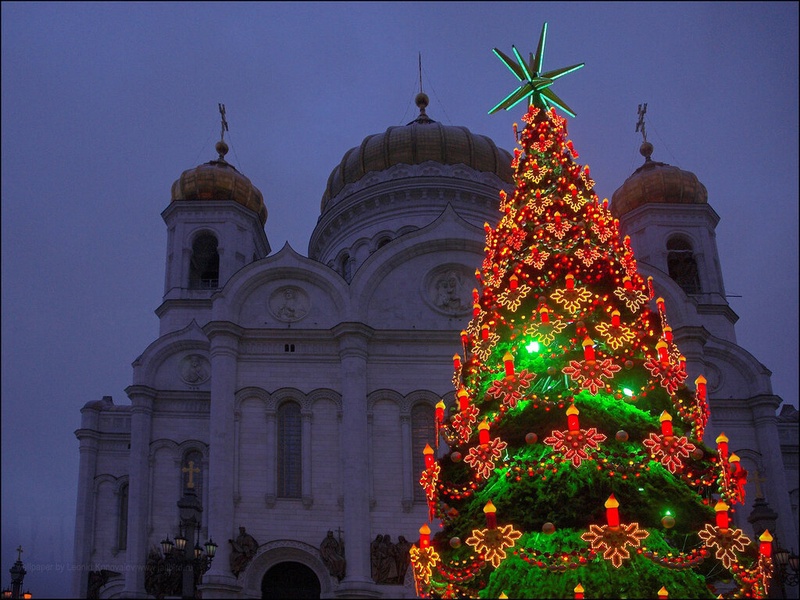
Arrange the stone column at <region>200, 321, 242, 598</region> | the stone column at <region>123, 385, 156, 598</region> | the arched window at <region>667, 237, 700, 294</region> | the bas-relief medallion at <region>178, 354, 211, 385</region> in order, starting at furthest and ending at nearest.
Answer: the arched window at <region>667, 237, 700, 294</region> < the bas-relief medallion at <region>178, 354, 211, 385</region> < the stone column at <region>123, 385, 156, 598</region> < the stone column at <region>200, 321, 242, 598</region>

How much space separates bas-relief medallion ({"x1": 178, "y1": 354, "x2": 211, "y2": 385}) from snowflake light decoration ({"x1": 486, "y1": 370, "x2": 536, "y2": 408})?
18.9m

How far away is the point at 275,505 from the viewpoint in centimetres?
2583

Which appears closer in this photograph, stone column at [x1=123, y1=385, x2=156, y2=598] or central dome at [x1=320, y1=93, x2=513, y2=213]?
stone column at [x1=123, y1=385, x2=156, y2=598]

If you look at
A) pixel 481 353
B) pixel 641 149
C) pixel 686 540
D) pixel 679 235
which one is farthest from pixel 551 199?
pixel 641 149

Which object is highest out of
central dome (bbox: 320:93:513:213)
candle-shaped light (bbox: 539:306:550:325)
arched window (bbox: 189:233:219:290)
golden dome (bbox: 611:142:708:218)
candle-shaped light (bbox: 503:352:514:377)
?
central dome (bbox: 320:93:513:213)

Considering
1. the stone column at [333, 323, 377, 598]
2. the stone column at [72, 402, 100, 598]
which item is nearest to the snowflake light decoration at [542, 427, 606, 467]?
the stone column at [333, 323, 377, 598]

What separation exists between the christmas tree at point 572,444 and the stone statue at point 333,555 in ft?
33.8

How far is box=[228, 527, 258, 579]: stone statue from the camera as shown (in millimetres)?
24672

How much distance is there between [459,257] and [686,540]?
1644 cm

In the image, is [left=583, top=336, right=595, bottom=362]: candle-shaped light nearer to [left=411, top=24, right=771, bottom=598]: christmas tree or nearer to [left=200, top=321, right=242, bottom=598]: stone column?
[left=411, top=24, right=771, bottom=598]: christmas tree

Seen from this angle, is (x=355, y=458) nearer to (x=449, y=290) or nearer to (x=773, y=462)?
(x=449, y=290)

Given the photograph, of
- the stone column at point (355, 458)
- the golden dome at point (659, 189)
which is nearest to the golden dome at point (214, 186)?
the stone column at point (355, 458)

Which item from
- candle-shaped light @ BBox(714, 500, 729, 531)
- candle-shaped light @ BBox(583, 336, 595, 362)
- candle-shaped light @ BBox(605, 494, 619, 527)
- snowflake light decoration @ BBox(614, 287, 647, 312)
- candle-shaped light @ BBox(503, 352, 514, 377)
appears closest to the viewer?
candle-shaped light @ BBox(605, 494, 619, 527)

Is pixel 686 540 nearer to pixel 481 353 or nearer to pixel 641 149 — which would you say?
pixel 481 353
